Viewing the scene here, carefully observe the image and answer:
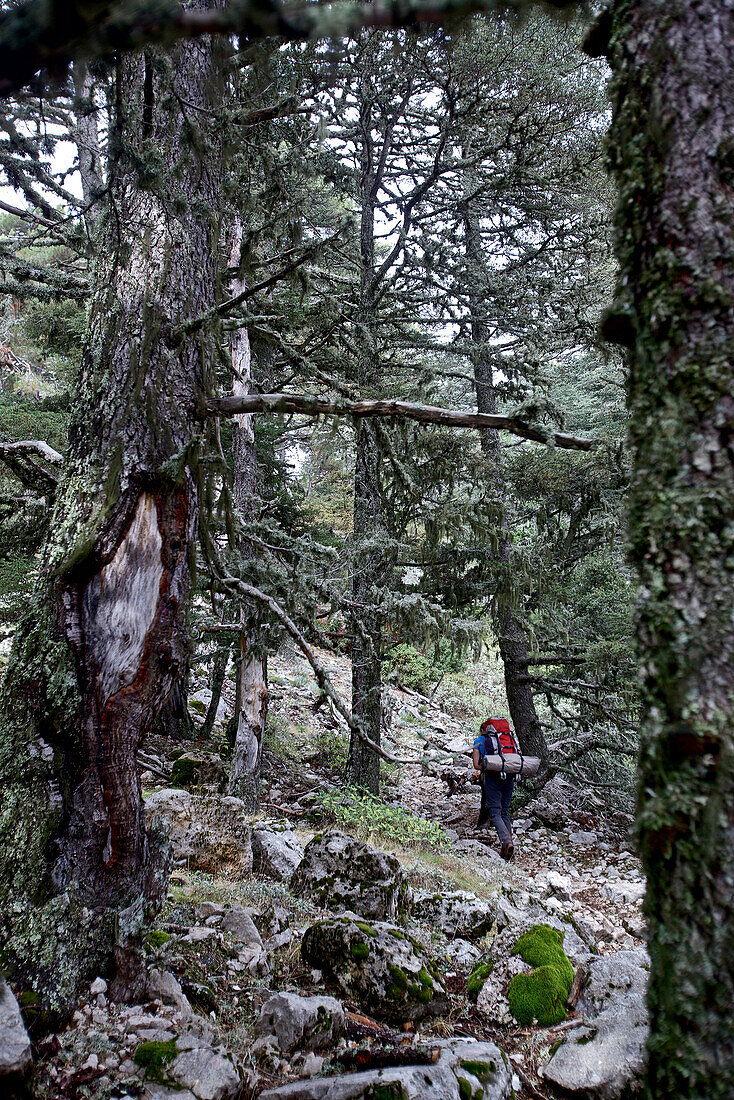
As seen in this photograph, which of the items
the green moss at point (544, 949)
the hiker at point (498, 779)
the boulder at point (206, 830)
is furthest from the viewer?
the hiker at point (498, 779)

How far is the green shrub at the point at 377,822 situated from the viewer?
803 centimetres

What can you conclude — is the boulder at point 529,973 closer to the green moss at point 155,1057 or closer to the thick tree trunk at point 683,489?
the green moss at point 155,1057

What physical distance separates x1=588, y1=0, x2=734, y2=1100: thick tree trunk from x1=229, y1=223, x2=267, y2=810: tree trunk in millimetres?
6570

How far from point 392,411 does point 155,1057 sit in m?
3.63

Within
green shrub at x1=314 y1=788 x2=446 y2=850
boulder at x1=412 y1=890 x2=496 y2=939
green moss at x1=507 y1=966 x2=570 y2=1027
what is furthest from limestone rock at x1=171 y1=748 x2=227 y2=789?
green moss at x1=507 y1=966 x2=570 y2=1027

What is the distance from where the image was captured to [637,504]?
2.00 metres

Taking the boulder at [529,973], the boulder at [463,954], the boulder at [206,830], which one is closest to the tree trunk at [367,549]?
the boulder at [206,830]

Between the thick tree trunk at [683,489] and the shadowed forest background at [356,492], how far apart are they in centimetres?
1

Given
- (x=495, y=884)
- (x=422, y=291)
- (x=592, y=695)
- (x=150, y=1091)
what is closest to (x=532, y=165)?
(x=422, y=291)

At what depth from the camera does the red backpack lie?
30.1 ft

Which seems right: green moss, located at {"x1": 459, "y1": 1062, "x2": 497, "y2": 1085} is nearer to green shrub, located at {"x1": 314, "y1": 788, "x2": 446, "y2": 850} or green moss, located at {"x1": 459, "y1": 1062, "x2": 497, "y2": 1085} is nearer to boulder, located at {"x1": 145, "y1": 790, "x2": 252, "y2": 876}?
boulder, located at {"x1": 145, "y1": 790, "x2": 252, "y2": 876}

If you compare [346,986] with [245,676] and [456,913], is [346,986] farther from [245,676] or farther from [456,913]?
[245,676]

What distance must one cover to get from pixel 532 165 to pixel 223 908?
10119 mm

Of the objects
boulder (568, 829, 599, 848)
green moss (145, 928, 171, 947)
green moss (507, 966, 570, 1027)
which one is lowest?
boulder (568, 829, 599, 848)
